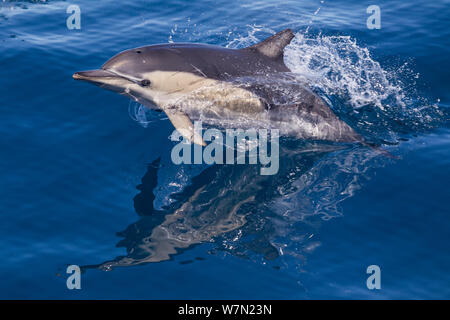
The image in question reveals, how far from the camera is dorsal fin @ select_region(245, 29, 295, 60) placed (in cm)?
956

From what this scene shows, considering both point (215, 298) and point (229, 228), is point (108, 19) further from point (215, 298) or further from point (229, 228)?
point (215, 298)

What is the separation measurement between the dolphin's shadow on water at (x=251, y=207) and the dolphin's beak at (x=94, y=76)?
1.70 meters

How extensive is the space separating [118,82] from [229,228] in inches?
113

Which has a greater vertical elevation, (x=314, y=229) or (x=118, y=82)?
(x=118, y=82)

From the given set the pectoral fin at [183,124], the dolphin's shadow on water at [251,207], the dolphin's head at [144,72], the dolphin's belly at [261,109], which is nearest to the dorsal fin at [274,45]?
the dolphin's belly at [261,109]

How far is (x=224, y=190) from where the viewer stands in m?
8.62

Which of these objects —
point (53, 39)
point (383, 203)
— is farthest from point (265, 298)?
point (53, 39)

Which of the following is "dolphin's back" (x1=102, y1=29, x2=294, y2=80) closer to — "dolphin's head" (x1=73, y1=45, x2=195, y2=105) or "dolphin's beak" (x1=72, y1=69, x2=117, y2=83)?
"dolphin's head" (x1=73, y1=45, x2=195, y2=105)

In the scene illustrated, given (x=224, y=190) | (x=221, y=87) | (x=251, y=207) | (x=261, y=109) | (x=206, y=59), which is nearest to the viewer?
(x=251, y=207)

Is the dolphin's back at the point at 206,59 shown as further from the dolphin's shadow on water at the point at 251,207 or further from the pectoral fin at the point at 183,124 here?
the dolphin's shadow on water at the point at 251,207

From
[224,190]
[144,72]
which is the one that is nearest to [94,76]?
[144,72]

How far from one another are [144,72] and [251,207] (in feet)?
8.88

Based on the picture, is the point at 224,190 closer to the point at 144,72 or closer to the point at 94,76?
the point at 144,72

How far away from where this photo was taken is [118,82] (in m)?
8.54
